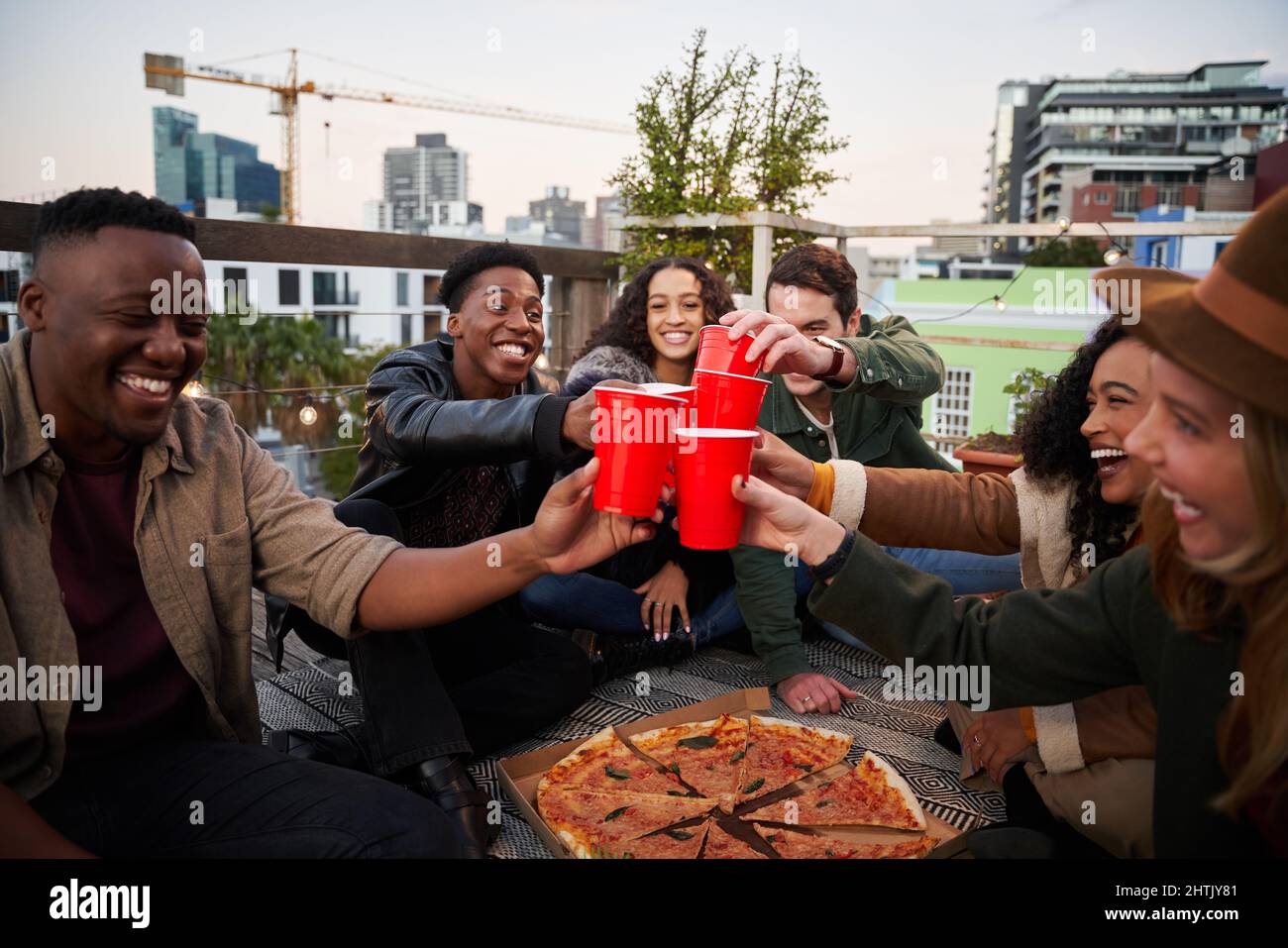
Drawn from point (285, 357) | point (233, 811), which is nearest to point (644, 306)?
point (233, 811)

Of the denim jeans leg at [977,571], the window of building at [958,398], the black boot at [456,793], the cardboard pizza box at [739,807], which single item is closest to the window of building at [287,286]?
the window of building at [958,398]

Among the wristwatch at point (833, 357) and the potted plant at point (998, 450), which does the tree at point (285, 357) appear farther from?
the wristwatch at point (833, 357)

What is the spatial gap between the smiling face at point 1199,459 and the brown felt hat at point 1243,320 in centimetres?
5

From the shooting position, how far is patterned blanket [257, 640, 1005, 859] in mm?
2684

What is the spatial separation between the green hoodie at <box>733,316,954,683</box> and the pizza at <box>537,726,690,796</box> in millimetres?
893

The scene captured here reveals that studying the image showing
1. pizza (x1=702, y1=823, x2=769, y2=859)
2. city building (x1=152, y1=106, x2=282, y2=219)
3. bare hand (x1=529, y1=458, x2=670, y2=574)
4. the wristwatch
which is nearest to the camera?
bare hand (x1=529, y1=458, x2=670, y2=574)

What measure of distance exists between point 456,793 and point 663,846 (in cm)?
58

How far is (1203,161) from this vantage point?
310 ft

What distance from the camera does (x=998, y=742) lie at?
8.38 feet

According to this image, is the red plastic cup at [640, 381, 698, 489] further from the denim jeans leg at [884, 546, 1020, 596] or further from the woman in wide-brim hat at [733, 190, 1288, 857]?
the denim jeans leg at [884, 546, 1020, 596]

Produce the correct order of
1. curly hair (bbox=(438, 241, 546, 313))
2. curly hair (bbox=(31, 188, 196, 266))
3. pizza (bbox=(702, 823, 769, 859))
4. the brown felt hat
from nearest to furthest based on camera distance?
the brown felt hat
curly hair (bbox=(31, 188, 196, 266))
pizza (bbox=(702, 823, 769, 859))
curly hair (bbox=(438, 241, 546, 313))

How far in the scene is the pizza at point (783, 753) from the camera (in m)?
2.66

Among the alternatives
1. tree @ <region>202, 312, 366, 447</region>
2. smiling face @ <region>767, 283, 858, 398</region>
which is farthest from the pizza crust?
tree @ <region>202, 312, 366, 447</region>

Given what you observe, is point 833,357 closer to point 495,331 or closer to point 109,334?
point 495,331
